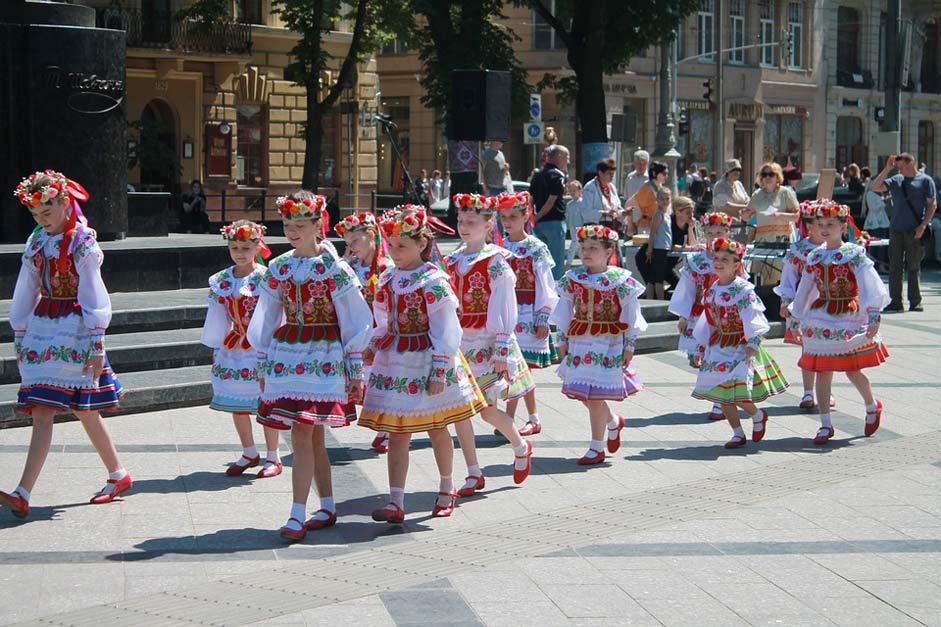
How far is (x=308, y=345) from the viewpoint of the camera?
7.98 metres

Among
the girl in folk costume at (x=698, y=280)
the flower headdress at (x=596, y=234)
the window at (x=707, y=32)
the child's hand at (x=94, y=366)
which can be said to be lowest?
the child's hand at (x=94, y=366)

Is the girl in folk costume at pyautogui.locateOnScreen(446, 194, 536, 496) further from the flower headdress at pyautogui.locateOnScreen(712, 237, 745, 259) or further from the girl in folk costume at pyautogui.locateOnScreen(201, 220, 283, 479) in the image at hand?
the flower headdress at pyautogui.locateOnScreen(712, 237, 745, 259)

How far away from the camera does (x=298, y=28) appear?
112ft

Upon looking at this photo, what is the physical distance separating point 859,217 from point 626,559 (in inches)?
950

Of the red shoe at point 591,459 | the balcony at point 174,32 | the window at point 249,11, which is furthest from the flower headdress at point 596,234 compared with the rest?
the window at point 249,11

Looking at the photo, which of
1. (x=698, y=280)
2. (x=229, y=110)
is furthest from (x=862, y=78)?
(x=698, y=280)

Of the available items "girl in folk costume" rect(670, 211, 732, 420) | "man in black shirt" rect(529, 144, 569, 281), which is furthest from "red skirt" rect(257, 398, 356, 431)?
"man in black shirt" rect(529, 144, 569, 281)

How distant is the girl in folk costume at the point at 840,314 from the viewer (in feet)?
36.7

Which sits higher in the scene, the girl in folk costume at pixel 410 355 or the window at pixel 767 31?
the window at pixel 767 31

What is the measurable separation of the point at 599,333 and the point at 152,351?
174 inches

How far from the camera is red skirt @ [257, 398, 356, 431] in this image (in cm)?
787

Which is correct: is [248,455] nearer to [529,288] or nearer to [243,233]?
[243,233]

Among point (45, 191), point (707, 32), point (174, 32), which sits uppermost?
point (707, 32)

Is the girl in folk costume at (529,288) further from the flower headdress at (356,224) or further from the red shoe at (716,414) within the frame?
the red shoe at (716,414)
